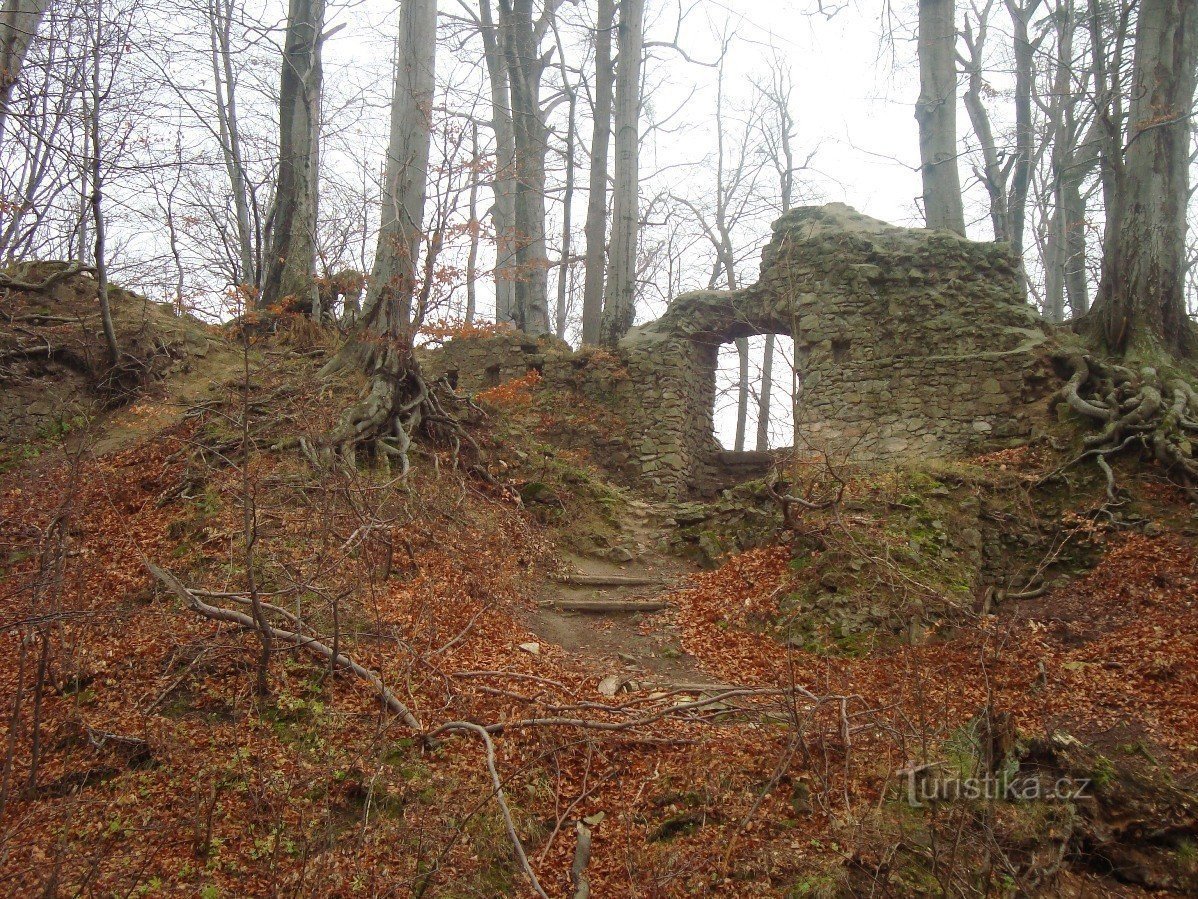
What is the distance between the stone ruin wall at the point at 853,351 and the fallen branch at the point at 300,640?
5892mm

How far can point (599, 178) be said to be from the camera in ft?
44.3

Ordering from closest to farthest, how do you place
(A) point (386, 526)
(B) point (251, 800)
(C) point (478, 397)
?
1. (B) point (251, 800)
2. (A) point (386, 526)
3. (C) point (478, 397)

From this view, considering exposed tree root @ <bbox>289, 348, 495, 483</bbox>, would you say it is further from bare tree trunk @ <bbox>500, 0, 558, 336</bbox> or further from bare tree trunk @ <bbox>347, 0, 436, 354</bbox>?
bare tree trunk @ <bbox>500, 0, 558, 336</bbox>

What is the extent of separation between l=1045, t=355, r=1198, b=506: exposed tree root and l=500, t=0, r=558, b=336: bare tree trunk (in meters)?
8.93

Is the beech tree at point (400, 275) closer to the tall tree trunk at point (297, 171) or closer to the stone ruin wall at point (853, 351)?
the tall tree trunk at point (297, 171)

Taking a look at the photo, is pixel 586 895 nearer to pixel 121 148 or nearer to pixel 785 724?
pixel 785 724

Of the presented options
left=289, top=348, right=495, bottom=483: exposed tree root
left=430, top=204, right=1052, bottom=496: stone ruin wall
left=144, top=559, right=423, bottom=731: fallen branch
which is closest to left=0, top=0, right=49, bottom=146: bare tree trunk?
left=289, top=348, right=495, bottom=483: exposed tree root

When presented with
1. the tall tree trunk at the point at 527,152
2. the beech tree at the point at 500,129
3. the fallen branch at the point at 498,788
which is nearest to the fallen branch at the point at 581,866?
the fallen branch at the point at 498,788

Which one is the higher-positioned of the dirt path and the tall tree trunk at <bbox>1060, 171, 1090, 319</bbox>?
the tall tree trunk at <bbox>1060, 171, 1090, 319</bbox>

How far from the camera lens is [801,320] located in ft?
34.6

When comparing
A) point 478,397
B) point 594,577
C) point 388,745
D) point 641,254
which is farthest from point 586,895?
point 641,254

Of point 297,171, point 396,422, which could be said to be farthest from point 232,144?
point 396,422

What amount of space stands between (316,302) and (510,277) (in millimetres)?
2591

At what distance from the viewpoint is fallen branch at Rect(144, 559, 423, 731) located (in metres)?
4.00
